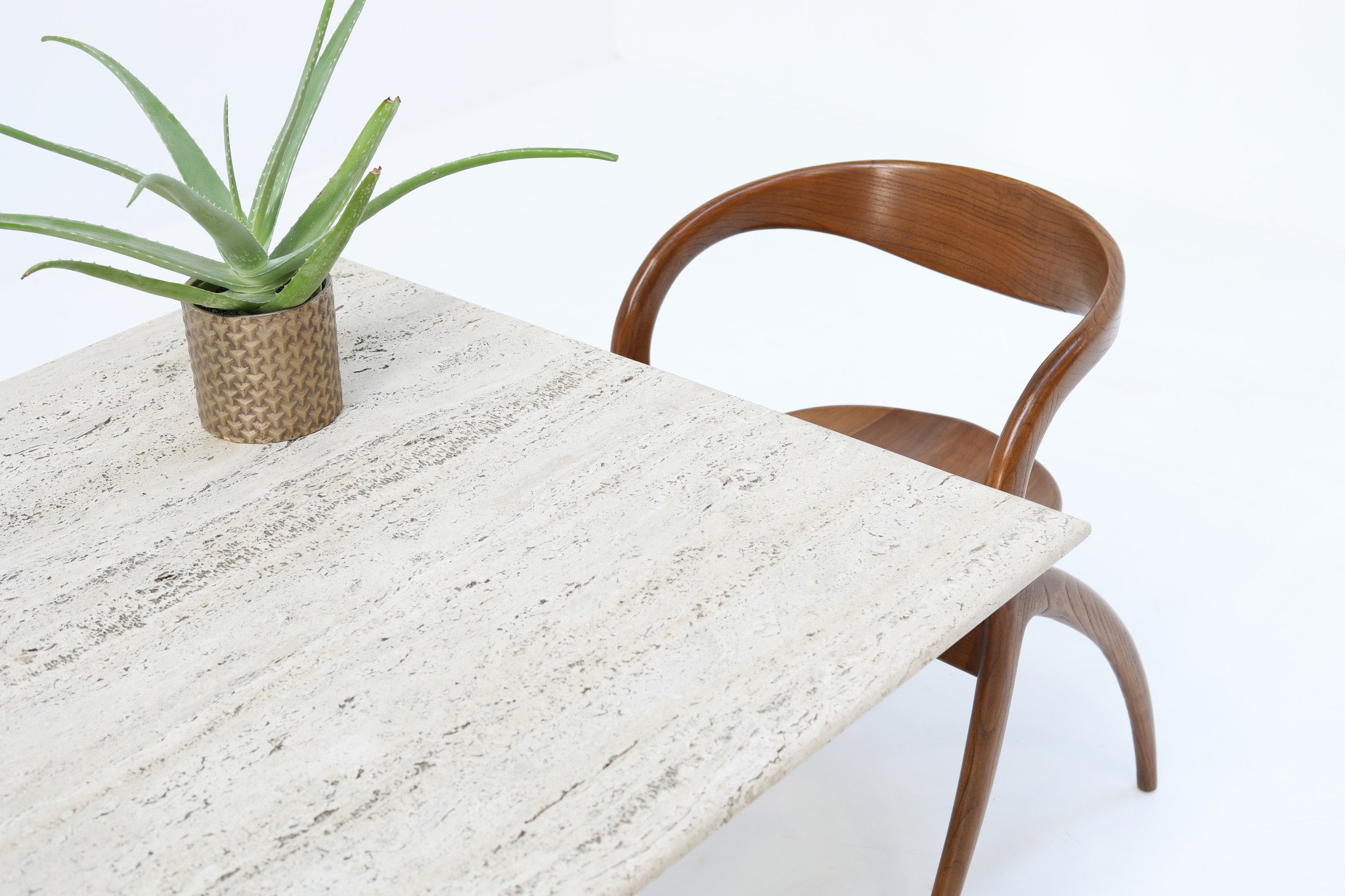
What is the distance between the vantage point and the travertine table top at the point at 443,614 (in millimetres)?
788

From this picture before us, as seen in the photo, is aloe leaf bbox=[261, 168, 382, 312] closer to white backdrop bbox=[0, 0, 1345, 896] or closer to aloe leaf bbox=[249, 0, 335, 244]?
aloe leaf bbox=[249, 0, 335, 244]

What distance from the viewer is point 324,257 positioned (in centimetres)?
113

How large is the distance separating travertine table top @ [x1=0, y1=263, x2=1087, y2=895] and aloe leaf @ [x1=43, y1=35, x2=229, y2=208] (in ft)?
0.62

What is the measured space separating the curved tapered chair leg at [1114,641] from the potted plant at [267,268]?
762 millimetres

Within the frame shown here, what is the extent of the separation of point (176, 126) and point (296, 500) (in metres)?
0.38

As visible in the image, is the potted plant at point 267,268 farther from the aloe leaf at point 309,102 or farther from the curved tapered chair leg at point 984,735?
the curved tapered chair leg at point 984,735

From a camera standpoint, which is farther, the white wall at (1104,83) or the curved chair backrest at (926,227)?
the white wall at (1104,83)

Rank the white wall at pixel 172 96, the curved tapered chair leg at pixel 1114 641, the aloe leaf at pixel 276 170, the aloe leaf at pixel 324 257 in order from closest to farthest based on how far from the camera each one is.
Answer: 1. the aloe leaf at pixel 324 257
2. the aloe leaf at pixel 276 170
3. the curved tapered chair leg at pixel 1114 641
4. the white wall at pixel 172 96

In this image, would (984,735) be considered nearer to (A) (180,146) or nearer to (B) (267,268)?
(B) (267,268)

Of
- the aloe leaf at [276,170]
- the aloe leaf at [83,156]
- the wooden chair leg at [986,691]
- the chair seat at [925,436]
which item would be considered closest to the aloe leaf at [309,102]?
the aloe leaf at [276,170]

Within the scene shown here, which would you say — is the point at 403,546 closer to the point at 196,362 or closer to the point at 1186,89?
the point at 196,362

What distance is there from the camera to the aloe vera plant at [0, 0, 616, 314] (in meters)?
1.04

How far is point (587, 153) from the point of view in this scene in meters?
1.12

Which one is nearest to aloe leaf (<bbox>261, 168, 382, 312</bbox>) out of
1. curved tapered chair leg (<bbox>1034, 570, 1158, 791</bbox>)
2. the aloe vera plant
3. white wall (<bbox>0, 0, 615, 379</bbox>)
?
the aloe vera plant
